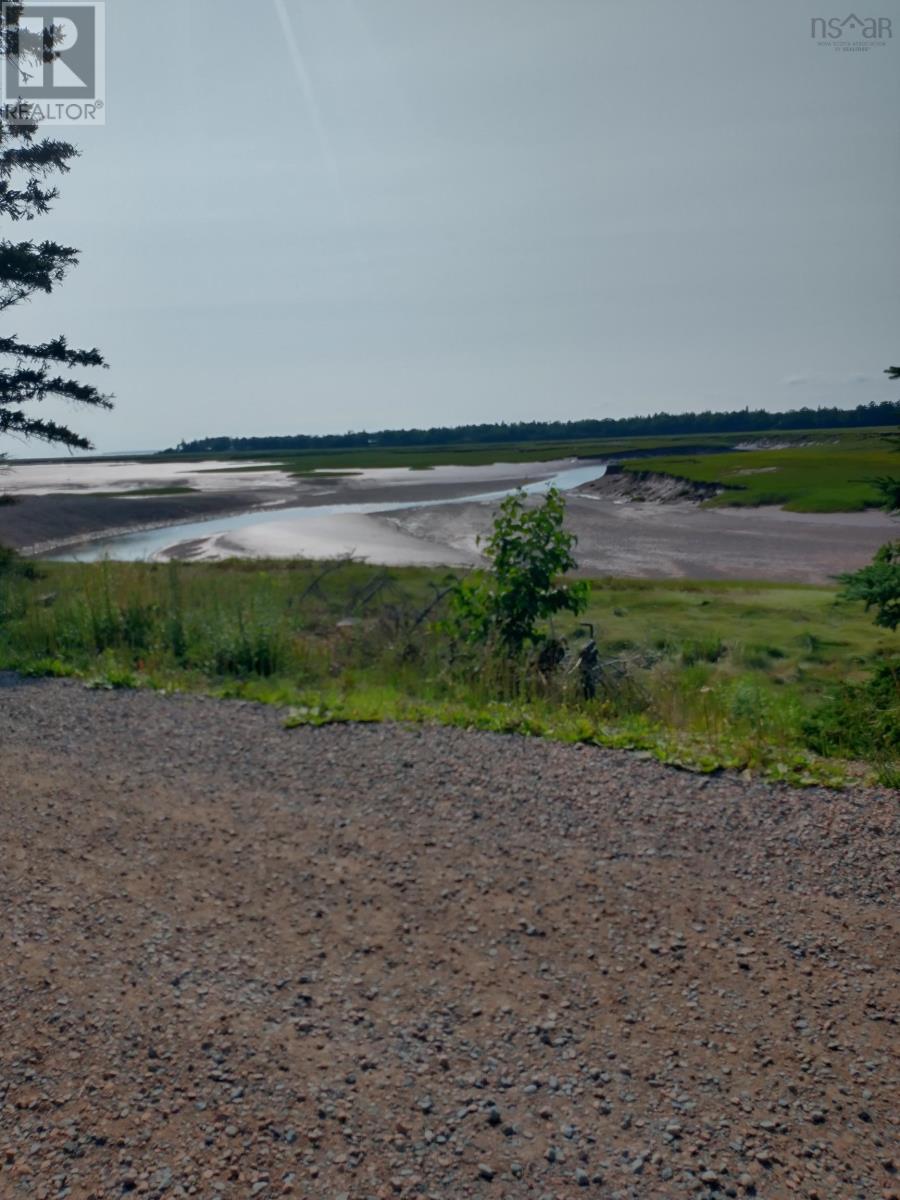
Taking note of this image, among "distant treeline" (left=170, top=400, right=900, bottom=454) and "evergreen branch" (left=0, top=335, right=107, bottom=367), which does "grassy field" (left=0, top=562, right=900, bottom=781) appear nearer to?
"evergreen branch" (left=0, top=335, right=107, bottom=367)

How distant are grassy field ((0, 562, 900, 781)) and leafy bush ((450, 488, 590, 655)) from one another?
0.39 metres

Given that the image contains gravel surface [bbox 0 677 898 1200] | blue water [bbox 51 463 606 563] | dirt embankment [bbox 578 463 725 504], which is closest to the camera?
gravel surface [bbox 0 677 898 1200]

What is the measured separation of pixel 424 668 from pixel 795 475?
49551 millimetres

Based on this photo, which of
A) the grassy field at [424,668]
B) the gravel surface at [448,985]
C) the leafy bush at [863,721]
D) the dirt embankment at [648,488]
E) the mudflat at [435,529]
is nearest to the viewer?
the gravel surface at [448,985]

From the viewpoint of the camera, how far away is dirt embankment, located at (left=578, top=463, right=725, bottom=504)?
54.9 metres

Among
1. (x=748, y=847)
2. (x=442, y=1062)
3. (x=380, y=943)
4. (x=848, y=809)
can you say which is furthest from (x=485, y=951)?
(x=848, y=809)

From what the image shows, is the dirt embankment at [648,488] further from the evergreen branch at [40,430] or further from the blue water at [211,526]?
the evergreen branch at [40,430]

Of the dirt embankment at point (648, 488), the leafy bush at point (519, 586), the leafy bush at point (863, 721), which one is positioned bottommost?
the leafy bush at point (863, 721)

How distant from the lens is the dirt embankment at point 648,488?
180ft

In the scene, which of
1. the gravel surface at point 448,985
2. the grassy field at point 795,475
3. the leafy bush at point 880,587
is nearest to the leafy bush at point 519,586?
the leafy bush at point 880,587

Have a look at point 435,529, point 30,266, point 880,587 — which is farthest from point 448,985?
point 435,529

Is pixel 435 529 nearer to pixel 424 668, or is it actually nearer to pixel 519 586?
pixel 519 586

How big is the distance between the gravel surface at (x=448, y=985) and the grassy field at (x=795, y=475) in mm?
34028

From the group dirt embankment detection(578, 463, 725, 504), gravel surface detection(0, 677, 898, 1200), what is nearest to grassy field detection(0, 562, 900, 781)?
gravel surface detection(0, 677, 898, 1200)
